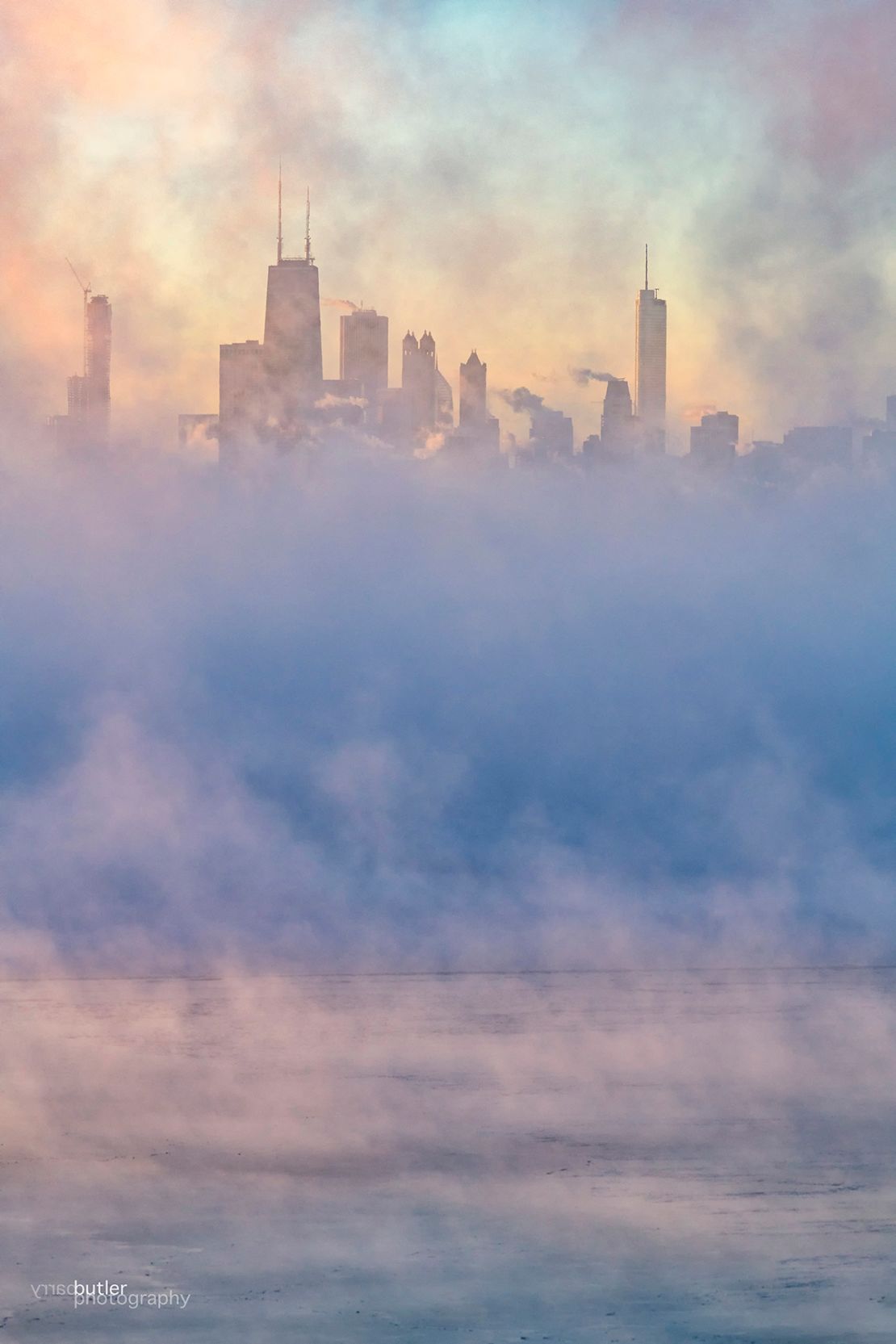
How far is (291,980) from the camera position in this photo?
148m

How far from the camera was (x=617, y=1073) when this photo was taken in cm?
11300

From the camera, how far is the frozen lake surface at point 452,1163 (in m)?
70.9

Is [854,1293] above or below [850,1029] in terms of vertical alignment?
below

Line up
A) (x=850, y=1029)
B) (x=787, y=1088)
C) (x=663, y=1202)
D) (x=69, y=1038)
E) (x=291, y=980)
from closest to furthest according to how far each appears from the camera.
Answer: (x=663, y=1202) → (x=787, y=1088) → (x=69, y=1038) → (x=850, y=1029) → (x=291, y=980)

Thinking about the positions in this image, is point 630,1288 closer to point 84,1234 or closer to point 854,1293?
point 854,1293

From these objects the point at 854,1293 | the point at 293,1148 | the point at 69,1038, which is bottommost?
the point at 854,1293

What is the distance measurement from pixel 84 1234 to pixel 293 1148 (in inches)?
656

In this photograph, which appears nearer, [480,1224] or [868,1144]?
[480,1224]

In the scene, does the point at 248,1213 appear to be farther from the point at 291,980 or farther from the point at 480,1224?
the point at 291,980

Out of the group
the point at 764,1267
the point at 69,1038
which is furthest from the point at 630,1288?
the point at 69,1038

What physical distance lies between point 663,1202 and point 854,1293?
41.8 feet

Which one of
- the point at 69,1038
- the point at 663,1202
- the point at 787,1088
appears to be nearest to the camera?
the point at 663,1202

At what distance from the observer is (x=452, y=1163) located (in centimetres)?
9231

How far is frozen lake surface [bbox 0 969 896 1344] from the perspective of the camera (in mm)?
70875
